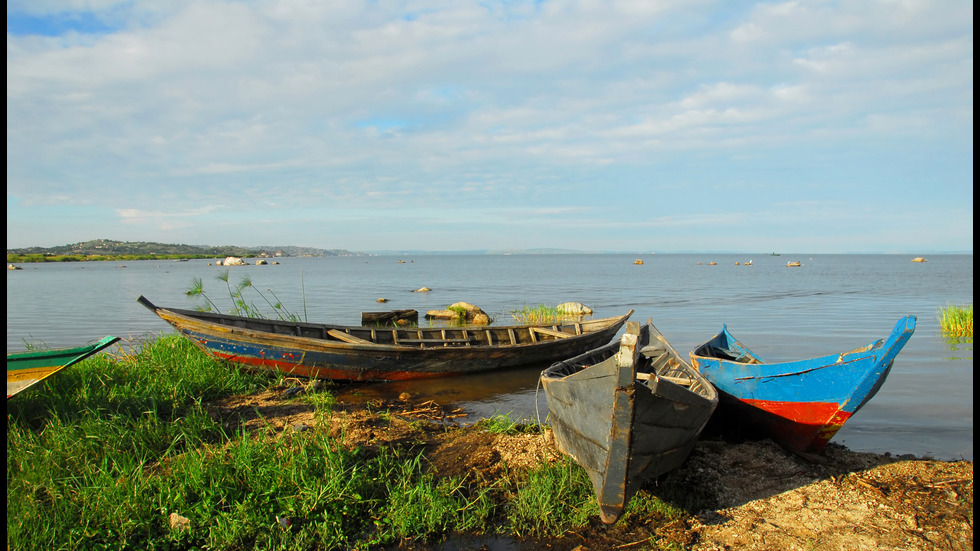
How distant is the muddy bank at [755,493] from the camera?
4879 mm

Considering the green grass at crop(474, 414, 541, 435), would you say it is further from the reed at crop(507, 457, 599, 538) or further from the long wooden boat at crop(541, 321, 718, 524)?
the long wooden boat at crop(541, 321, 718, 524)

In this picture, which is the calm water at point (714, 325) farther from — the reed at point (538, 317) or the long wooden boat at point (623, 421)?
the long wooden boat at point (623, 421)

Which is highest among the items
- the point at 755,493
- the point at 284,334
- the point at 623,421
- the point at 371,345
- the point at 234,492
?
the point at 623,421

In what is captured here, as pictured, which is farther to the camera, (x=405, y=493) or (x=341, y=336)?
(x=341, y=336)

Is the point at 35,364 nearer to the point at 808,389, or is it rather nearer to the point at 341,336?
the point at 341,336

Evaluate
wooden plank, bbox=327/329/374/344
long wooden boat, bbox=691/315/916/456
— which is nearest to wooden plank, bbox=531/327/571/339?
wooden plank, bbox=327/329/374/344

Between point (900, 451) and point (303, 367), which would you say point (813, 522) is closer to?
point (900, 451)

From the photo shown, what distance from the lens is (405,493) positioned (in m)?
5.34

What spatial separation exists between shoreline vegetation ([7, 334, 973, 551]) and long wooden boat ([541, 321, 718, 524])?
1.49 ft

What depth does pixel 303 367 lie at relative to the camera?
10766 mm

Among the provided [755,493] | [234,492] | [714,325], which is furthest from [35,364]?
[714,325]

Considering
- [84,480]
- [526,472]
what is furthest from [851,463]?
[84,480]

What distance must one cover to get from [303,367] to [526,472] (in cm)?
624

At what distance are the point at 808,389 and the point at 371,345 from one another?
309 inches
